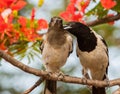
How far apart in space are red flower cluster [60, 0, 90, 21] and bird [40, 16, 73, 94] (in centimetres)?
61

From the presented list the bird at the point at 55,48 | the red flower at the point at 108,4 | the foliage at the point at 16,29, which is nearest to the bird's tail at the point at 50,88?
the bird at the point at 55,48

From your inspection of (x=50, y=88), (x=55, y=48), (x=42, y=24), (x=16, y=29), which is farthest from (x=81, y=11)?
(x=50, y=88)

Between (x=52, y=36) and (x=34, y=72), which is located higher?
(x=34, y=72)

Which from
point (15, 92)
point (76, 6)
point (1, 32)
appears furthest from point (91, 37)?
point (15, 92)

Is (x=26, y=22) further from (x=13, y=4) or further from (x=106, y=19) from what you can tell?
(x=106, y=19)

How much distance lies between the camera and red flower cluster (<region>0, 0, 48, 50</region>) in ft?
5.99

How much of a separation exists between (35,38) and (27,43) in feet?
0.16

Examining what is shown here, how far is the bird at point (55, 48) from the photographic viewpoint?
2729 mm

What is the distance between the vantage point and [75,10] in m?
2.10

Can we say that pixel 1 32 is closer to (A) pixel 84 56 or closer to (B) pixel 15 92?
(A) pixel 84 56

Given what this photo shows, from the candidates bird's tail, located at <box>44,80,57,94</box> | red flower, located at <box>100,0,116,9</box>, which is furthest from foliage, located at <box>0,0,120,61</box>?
bird's tail, located at <box>44,80,57,94</box>

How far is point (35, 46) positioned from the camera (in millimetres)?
2010

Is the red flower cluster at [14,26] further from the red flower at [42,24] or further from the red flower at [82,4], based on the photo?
the red flower at [82,4]

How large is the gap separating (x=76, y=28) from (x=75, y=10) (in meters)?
0.42
